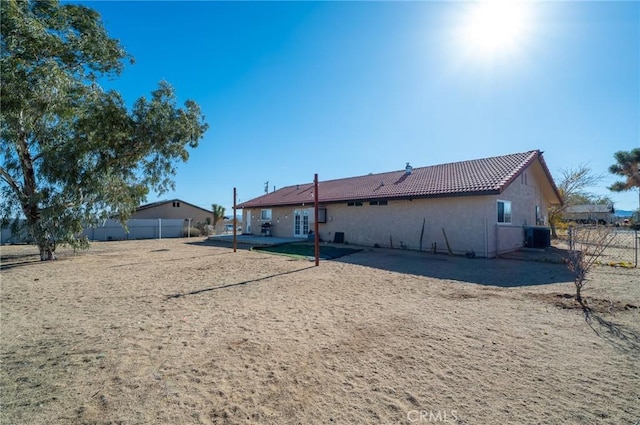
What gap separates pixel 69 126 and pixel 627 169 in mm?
39329

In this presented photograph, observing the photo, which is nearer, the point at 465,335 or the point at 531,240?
the point at 465,335

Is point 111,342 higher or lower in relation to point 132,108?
lower

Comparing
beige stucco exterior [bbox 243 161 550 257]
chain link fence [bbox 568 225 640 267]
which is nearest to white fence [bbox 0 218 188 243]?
beige stucco exterior [bbox 243 161 550 257]

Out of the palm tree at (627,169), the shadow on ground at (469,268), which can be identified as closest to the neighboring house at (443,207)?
the shadow on ground at (469,268)

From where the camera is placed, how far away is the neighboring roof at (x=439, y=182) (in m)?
12.2

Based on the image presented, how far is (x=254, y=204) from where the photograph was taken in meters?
23.8

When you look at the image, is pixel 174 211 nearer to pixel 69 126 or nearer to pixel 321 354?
pixel 69 126

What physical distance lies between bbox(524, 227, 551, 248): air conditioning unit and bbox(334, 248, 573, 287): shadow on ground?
4087 millimetres

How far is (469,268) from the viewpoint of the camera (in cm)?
964

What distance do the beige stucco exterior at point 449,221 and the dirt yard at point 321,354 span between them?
4.84 metres

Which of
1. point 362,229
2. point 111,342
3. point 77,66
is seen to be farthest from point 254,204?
point 111,342

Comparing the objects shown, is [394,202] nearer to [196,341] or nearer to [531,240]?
[531,240]

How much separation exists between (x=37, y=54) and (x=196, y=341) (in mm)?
10573

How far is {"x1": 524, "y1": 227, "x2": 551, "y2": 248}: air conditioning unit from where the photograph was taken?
551 inches
